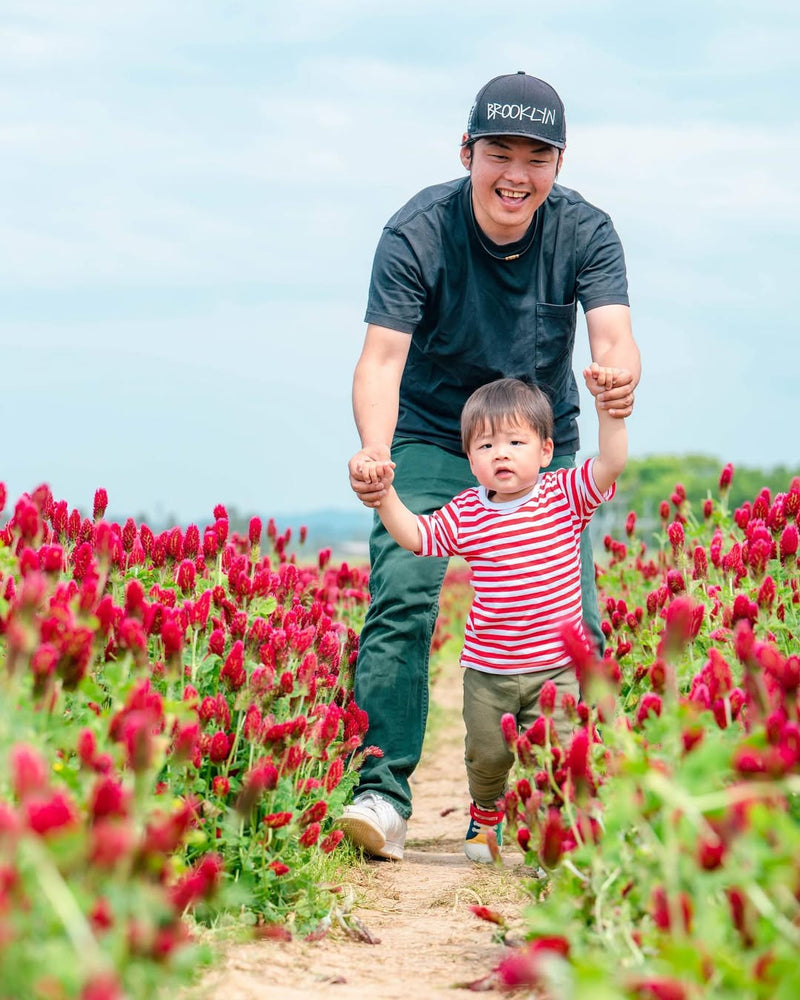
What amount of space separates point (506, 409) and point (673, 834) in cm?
261

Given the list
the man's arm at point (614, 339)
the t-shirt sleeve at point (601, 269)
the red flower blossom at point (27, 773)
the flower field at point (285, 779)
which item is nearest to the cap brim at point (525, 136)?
the t-shirt sleeve at point (601, 269)

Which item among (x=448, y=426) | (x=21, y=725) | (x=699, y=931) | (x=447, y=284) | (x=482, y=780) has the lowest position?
(x=482, y=780)

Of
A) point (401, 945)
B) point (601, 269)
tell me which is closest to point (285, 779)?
point (401, 945)

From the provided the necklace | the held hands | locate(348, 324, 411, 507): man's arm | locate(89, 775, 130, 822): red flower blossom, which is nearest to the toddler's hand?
locate(348, 324, 411, 507): man's arm

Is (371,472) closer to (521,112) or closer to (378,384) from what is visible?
(378,384)

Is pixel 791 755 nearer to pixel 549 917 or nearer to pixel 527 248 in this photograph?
pixel 549 917

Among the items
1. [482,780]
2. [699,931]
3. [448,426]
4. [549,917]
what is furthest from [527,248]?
[699,931]

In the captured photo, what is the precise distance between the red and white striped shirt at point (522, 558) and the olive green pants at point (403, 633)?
0.49 m

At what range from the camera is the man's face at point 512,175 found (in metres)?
4.88

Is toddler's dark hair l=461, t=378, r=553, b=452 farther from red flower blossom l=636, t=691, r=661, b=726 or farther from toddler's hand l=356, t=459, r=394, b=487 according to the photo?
red flower blossom l=636, t=691, r=661, b=726

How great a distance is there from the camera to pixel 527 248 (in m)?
5.25

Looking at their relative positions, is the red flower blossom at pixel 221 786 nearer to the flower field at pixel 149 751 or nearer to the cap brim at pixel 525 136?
the flower field at pixel 149 751

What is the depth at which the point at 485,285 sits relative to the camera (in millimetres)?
5273

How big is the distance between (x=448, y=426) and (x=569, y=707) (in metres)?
2.12
